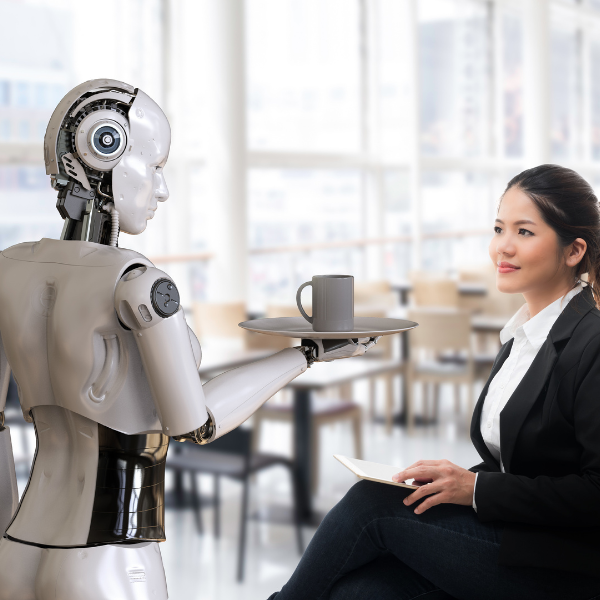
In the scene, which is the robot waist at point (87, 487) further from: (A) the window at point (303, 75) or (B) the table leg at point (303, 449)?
(A) the window at point (303, 75)

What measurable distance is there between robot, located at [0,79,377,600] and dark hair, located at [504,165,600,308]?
2.06 feet

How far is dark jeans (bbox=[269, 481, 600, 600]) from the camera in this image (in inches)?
53.4

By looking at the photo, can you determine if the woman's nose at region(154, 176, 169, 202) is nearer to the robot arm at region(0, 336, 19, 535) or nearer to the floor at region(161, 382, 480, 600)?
the robot arm at region(0, 336, 19, 535)

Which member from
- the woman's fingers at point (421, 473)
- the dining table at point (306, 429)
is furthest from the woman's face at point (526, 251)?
the dining table at point (306, 429)

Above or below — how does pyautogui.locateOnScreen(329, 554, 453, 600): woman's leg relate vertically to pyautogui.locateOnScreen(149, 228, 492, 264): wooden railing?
below

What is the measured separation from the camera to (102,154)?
46.6 inches

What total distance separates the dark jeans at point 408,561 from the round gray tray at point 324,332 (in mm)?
315

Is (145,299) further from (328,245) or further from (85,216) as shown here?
(328,245)

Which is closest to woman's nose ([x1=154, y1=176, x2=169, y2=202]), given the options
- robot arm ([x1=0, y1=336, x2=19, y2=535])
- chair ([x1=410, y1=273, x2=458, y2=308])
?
robot arm ([x1=0, y1=336, x2=19, y2=535])

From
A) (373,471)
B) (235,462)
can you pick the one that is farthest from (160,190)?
(235,462)

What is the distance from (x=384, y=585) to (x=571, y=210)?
758 mm

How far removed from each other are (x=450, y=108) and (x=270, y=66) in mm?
3247

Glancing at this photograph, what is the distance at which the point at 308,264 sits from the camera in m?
6.89

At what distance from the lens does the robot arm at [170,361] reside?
110cm
